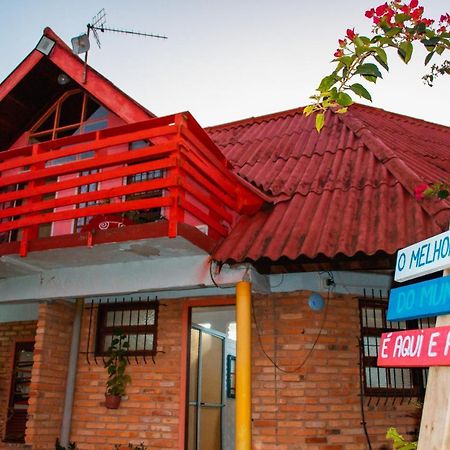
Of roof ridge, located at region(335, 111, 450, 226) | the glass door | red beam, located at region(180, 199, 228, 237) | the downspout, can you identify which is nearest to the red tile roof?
roof ridge, located at region(335, 111, 450, 226)

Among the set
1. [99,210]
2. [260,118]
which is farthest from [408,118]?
[99,210]

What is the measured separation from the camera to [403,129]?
35.0 feet

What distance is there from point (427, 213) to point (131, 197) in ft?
14.0

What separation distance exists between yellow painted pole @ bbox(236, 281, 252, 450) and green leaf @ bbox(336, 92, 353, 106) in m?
3.78

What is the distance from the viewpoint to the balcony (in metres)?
6.04

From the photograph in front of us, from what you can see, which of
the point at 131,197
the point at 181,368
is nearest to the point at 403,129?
the point at 131,197

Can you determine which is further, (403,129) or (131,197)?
(403,129)

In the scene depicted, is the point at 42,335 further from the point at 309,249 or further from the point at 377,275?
the point at 377,275

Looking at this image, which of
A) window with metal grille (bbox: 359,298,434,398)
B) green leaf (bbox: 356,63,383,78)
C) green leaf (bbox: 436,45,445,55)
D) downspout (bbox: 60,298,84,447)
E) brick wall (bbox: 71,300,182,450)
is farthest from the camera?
downspout (bbox: 60,298,84,447)

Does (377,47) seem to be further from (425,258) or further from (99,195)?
(99,195)

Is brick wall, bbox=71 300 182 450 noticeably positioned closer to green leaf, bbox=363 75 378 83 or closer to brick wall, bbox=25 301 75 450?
brick wall, bbox=25 301 75 450

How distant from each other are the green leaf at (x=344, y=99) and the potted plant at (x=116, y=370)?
20.2 ft

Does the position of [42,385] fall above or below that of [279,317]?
below

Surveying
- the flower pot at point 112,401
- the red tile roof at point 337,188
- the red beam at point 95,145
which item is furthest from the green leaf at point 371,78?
the flower pot at point 112,401
